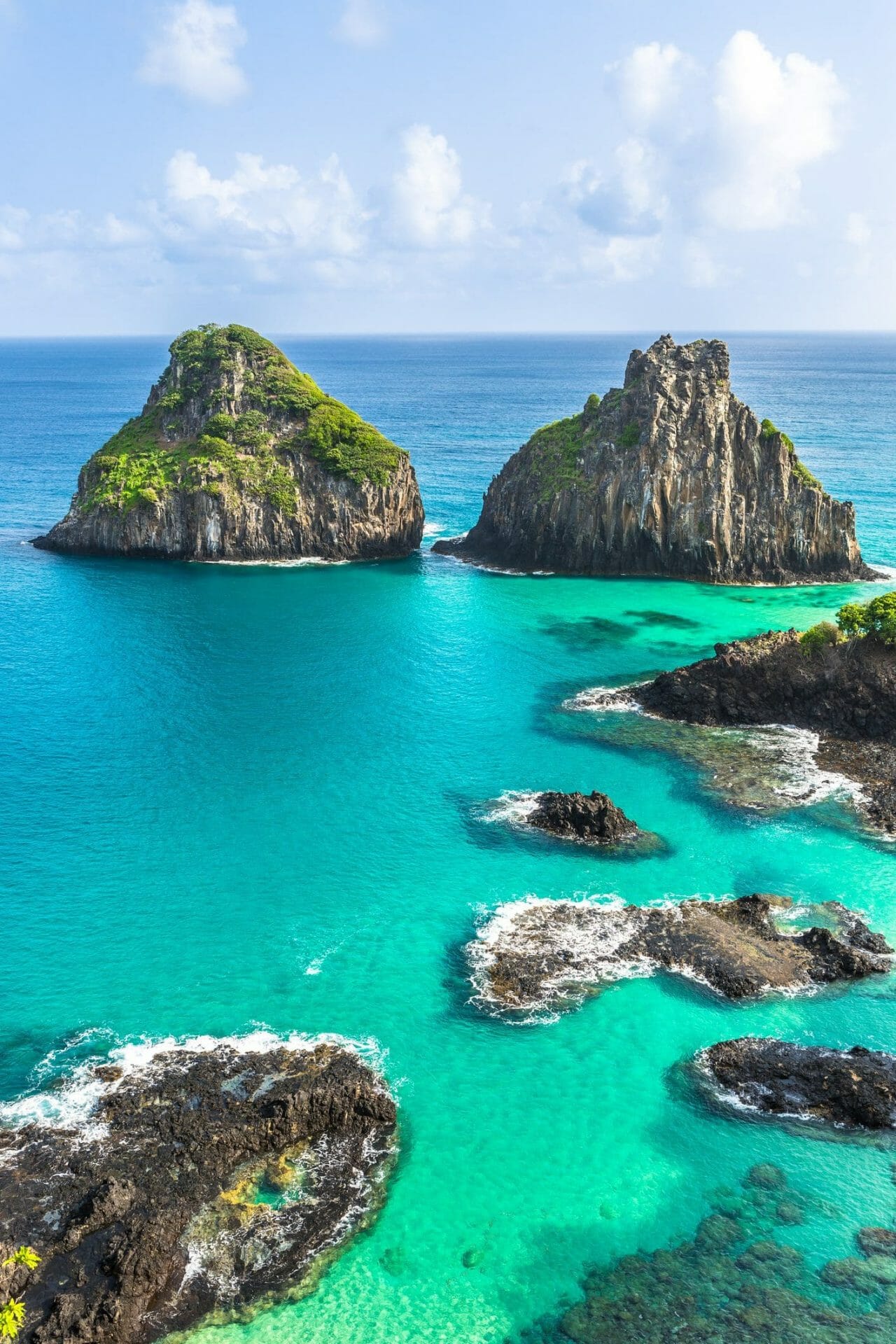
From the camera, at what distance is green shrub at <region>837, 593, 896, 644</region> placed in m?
71.3

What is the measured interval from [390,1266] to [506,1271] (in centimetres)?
381

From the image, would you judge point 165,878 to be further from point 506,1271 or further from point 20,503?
Answer: point 20,503

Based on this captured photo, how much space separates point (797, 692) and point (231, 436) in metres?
77.7

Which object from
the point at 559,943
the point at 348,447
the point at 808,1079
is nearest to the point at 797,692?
the point at 559,943

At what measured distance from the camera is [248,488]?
381 feet

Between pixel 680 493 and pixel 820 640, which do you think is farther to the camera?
pixel 680 493

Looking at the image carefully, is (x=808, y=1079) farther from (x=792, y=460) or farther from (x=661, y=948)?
(x=792, y=460)

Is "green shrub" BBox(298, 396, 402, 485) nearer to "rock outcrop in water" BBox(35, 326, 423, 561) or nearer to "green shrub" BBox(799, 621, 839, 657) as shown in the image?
"rock outcrop in water" BBox(35, 326, 423, 561)

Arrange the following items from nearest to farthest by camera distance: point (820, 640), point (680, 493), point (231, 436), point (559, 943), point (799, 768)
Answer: point (559, 943), point (799, 768), point (820, 640), point (680, 493), point (231, 436)

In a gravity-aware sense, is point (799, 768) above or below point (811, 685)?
below

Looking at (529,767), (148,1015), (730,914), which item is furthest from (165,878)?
(730,914)

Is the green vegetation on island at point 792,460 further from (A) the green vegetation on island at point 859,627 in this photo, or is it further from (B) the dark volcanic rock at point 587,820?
(B) the dark volcanic rock at point 587,820

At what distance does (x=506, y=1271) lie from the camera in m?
31.9

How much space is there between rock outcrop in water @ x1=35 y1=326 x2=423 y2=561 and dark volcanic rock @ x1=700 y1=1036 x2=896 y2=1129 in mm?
87412
